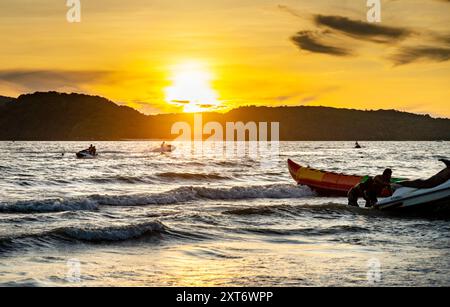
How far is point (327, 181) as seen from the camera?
2669cm

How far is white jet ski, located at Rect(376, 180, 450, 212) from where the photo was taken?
17.2 m

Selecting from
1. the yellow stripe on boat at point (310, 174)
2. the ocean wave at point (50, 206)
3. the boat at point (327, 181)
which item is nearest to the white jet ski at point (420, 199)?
the boat at point (327, 181)

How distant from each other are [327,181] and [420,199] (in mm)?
9316

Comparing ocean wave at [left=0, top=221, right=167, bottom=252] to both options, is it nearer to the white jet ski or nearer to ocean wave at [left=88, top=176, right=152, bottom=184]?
the white jet ski

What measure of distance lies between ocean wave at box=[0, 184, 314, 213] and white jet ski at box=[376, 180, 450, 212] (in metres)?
9.23

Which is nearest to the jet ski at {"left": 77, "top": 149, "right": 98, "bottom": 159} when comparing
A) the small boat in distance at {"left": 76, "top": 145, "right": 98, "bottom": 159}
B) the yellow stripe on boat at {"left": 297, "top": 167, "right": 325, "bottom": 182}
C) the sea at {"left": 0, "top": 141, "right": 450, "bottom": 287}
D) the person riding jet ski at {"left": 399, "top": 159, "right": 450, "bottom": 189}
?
the small boat in distance at {"left": 76, "top": 145, "right": 98, "bottom": 159}

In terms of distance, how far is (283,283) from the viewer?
934 centimetres

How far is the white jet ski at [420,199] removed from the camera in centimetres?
1717

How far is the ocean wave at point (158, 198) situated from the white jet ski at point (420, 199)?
9229mm

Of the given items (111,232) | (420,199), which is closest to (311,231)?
(420,199)

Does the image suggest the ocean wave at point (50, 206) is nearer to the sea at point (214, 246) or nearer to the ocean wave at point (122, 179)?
the sea at point (214, 246)

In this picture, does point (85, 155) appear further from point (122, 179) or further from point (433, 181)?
point (433, 181)

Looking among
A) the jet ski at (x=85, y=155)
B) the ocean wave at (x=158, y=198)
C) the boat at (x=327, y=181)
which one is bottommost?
the ocean wave at (x=158, y=198)
